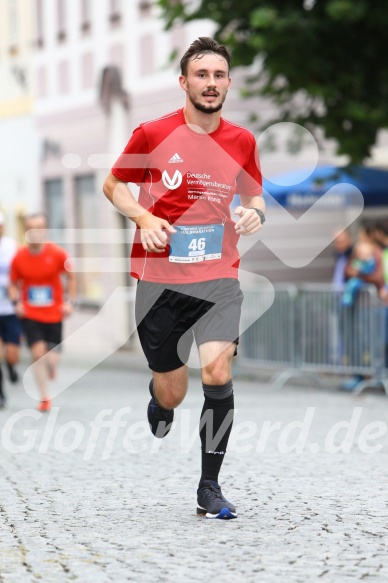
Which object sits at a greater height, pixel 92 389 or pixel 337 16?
pixel 337 16

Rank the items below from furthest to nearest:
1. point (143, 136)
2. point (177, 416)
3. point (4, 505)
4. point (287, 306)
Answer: point (287, 306) → point (177, 416) → point (4, 505) → point (143, 136)

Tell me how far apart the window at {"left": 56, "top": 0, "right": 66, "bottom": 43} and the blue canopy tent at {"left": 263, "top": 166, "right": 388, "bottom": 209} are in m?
11.6

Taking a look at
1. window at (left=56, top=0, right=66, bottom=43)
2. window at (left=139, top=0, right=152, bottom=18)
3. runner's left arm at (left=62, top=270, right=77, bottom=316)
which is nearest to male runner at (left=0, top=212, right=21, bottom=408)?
runner's left arm at (left=62, top=270, right=77, bottom=316)

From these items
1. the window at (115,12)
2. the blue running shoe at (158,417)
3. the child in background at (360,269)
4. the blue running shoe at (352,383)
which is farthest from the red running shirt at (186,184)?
the window at (115,12)

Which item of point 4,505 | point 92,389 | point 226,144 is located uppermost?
point 226,144

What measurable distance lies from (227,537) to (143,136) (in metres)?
1.82

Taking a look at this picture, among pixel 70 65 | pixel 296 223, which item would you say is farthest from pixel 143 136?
pixel 70 65

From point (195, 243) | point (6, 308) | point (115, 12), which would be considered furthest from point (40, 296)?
point (115, 12)

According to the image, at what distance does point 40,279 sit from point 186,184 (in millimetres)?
7228

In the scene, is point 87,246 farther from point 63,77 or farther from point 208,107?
point 208,107

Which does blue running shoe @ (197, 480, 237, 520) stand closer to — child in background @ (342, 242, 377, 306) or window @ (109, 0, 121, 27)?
child in background @ (342, 242, 377, 306)

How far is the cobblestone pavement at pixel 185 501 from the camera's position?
18.7 feet

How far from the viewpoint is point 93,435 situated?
1148 centimetres

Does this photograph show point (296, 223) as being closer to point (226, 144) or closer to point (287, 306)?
point (287, 306)
